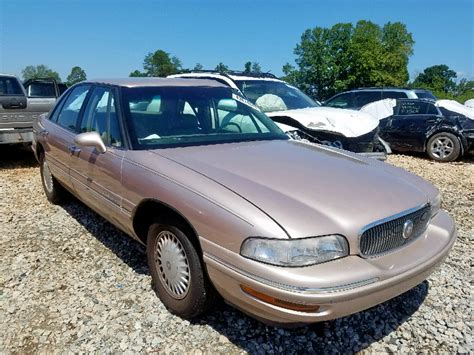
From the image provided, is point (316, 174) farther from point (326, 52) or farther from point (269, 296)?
point (326, 52)

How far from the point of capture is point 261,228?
2035 millimetres

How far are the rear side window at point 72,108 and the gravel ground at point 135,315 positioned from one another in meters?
1.16

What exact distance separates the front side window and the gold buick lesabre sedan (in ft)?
0.05

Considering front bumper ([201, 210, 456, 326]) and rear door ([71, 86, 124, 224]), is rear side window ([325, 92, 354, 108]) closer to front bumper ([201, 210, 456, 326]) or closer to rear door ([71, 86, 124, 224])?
rear door ([71, 86, 124, 224])

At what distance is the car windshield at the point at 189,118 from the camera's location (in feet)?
10.2

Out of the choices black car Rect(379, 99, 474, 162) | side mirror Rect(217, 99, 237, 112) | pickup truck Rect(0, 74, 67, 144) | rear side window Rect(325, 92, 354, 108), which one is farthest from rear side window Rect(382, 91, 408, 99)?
pickup truck Rect(0, 74, 67, 144)

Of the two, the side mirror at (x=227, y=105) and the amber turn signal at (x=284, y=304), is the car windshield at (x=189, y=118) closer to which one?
the side mirror at (x=227, y=105)

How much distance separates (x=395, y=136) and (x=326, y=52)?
38.1 metres

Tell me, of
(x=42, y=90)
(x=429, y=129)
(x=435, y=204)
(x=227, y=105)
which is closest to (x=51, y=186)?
(x=227, y=105)

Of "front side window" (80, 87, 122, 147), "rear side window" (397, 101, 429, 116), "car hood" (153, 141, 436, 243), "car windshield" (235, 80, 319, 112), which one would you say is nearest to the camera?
"car hood" (153, 141, 436, 243)

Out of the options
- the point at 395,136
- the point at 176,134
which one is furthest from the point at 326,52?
the point at 176,134

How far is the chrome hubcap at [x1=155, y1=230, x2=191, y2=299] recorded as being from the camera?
2592 millimetres

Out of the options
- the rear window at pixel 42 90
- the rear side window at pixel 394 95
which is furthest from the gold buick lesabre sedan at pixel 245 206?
the rear side window at pixel 394 95

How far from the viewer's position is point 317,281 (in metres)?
1.95
